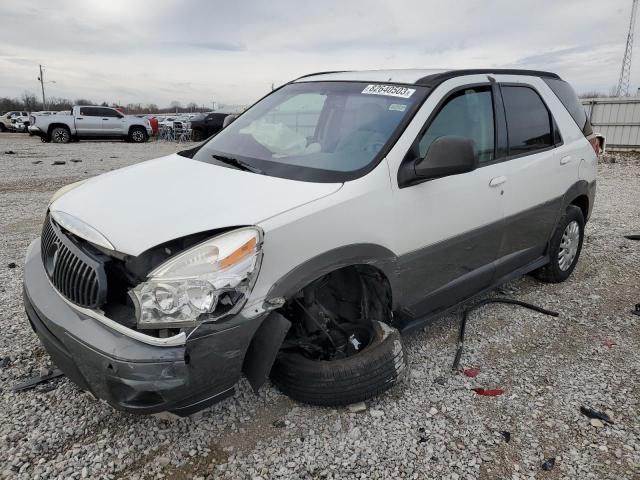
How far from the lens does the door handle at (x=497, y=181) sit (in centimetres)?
337

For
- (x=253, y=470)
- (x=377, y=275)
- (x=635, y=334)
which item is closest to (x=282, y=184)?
(x=377, y=275)

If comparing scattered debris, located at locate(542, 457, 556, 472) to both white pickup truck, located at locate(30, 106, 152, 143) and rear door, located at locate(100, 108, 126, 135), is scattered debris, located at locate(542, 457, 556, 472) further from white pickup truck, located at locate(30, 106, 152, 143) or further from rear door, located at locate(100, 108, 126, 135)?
rear door, located at locate(100, 108, 126, 135)

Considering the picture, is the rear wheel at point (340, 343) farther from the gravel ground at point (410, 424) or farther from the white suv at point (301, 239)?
the gravel ground at point (410, 424)

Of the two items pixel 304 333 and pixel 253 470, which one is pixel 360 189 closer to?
pixel 304 333

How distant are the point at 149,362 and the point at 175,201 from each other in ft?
2.72

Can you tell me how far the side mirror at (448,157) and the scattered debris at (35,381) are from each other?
7.84ft

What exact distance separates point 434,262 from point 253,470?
1.58 m

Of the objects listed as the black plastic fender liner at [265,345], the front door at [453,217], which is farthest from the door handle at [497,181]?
the black plastic fender liner at [265,345]

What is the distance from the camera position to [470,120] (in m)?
3.35

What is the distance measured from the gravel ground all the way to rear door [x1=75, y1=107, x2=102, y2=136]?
69.6ft

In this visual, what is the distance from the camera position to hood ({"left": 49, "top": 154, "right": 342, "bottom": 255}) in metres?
2.22

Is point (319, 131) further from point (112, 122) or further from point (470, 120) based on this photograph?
point (112, 122)

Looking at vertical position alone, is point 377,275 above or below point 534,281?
above

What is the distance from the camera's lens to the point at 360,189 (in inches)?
102
